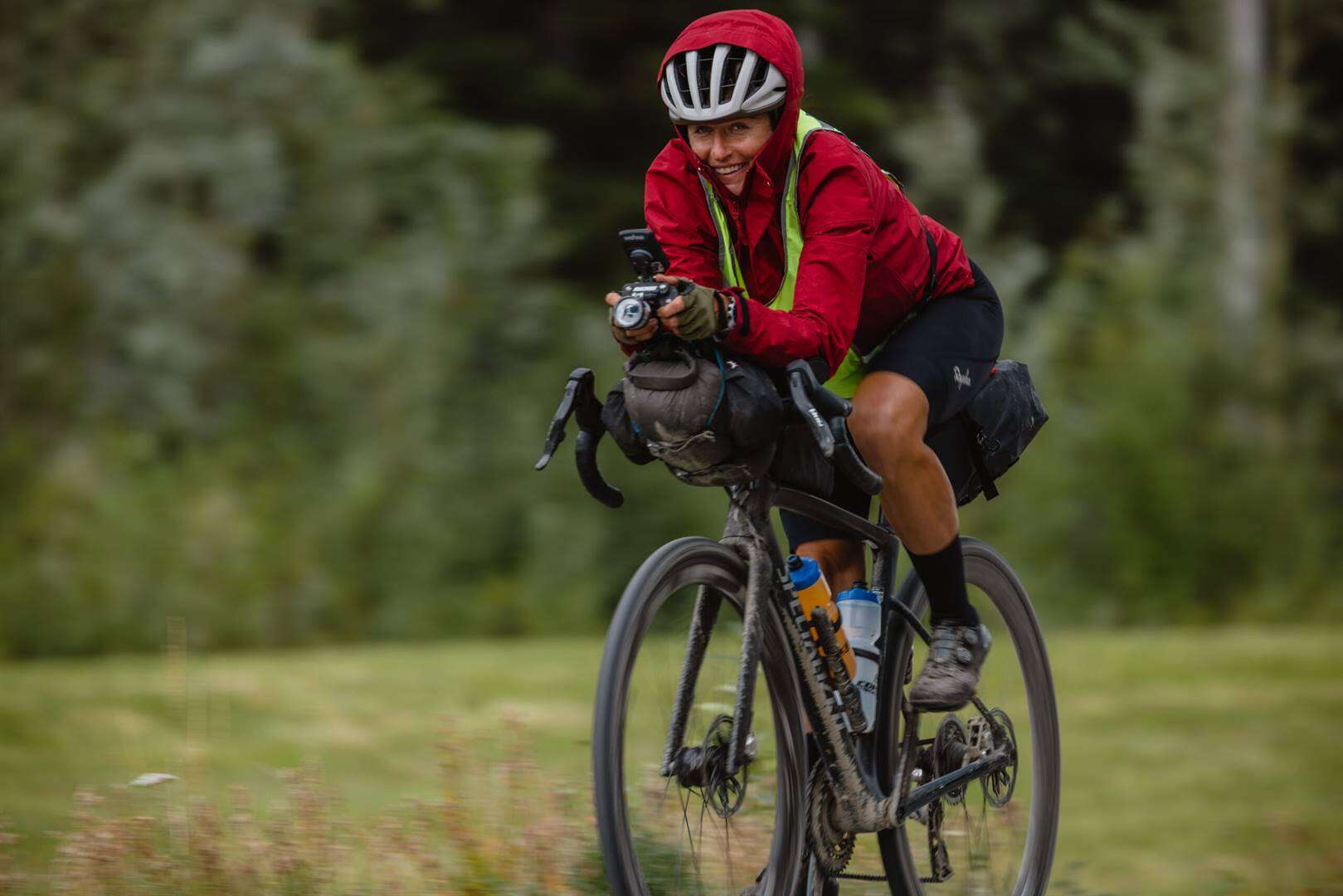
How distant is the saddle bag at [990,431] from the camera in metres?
4.41

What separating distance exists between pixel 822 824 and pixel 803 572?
1.82ft

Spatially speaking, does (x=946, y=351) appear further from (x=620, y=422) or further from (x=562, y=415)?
(x=562, y=415)

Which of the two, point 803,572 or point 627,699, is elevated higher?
point 803,572

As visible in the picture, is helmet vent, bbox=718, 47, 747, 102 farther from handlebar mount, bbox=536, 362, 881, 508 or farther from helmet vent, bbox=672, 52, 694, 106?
handlebar mount, bbox=536, 362, 881, 508

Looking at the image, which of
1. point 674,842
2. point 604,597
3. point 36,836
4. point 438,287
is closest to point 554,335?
point 438,287

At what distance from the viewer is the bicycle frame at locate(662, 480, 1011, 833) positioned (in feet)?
12.1

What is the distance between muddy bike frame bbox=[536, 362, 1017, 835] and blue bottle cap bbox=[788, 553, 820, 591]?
69mm

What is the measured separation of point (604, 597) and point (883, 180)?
1051cm

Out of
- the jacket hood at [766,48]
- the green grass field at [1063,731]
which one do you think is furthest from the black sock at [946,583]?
the green grass field at [1063,731]

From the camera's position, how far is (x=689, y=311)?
11.1ft

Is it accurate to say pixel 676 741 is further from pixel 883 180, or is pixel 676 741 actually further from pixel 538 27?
pixel 538 27

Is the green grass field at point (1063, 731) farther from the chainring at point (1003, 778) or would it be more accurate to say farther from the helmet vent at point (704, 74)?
the helmet vent at point (704, 74)

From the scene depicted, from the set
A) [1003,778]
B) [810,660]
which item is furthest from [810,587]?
[1003,778]

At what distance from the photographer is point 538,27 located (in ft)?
58.4
